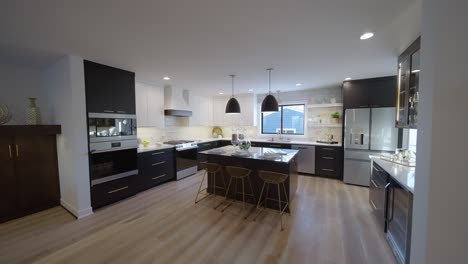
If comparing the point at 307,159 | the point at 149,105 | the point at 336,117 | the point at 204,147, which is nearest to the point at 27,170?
the point at 149,105

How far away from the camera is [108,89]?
3021mm

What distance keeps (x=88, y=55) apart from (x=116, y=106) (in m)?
0.88

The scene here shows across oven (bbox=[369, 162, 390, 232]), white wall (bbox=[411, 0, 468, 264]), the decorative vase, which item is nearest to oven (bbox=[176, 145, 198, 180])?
the decorative vase

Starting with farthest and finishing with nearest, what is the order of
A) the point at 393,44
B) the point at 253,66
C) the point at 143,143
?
the point at 143,143, the point at 253,66, the point at 393,44

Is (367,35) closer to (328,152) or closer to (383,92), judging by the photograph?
(383,92)

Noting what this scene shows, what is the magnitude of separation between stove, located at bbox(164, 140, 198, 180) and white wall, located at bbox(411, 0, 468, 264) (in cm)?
419

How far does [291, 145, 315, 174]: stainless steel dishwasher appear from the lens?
4.70 meters

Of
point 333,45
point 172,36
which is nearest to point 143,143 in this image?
point 172,36

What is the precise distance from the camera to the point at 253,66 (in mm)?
3000

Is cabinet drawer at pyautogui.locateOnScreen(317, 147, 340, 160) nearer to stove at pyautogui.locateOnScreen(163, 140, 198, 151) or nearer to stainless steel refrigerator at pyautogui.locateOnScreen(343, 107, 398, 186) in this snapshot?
stainless steel refrigerator at pyautogui.locateOnScreen(343, 107, 398, 186)

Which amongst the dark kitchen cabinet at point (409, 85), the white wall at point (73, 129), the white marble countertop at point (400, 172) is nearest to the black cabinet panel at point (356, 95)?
the dark kitchen cabinet at point (409, 85)

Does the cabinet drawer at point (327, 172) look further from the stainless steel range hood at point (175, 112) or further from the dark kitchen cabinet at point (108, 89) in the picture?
the dark kitchen cabinet at point (108, 89)

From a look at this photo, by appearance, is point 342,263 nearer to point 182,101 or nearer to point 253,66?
point 253,66

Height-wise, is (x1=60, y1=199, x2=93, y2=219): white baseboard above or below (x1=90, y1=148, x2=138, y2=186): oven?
below
